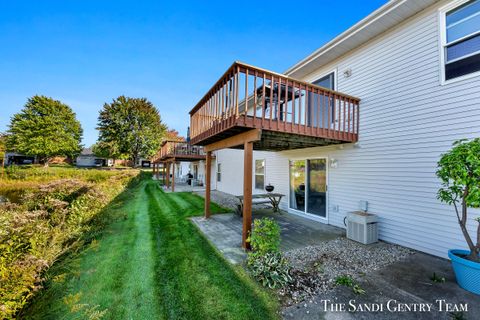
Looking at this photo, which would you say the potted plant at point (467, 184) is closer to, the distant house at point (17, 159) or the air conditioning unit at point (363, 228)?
the air conditioning unit at point (363, 228)

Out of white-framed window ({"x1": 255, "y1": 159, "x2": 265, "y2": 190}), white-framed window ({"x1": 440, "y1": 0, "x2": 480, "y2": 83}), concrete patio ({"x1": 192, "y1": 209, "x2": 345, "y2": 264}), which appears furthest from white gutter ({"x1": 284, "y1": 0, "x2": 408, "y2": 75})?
concrete patio ({"x1": 192, "y1": 209, "x2": 345, "y2": 264})

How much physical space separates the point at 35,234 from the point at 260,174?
797 centimetres

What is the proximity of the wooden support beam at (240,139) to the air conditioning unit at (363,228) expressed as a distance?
124 inches

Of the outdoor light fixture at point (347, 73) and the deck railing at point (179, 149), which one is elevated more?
the outdoor light fixture at point (347, 73)

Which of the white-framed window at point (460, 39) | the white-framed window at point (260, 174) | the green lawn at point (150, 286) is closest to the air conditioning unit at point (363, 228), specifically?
the green lawn at point (150, 286)

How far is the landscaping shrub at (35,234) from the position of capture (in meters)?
1.99

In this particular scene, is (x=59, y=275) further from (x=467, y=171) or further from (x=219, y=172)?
(x=219, y=172)

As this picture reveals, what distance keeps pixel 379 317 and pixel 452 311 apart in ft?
3.09

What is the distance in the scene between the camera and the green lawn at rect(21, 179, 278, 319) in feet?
8.05

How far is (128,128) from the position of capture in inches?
1229

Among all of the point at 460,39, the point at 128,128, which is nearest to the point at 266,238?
the point at 460,39

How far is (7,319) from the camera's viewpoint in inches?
72.7

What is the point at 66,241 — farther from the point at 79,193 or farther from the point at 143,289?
the point at 143,289

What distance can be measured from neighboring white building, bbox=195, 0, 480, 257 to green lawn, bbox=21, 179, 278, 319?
149 inches
